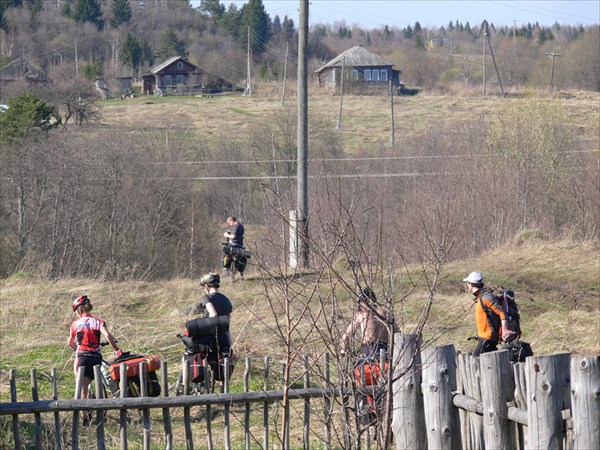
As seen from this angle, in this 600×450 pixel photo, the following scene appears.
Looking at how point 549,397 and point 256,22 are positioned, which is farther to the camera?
point 256,22

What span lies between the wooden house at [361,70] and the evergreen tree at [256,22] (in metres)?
16.4

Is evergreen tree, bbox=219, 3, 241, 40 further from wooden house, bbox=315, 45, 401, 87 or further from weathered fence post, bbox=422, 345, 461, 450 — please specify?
weathered fence post, bbox=422, 345, 461, 450

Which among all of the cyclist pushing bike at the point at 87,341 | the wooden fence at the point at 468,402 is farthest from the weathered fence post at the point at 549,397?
the cyclist pushing bike at the point at 87,341

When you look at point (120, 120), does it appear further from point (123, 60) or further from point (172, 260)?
point (123, 60)

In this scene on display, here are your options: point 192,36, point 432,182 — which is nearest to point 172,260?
point 432,182

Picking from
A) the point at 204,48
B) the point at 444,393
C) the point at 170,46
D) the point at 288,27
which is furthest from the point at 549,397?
the point at 288,27

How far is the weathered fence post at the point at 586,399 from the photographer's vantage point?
15.9ft

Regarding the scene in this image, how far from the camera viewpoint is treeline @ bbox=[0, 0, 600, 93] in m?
82.8

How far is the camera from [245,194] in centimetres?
4134

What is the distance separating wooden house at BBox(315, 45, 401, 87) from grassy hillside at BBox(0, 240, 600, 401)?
62.8 meters

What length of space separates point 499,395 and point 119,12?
11045cm

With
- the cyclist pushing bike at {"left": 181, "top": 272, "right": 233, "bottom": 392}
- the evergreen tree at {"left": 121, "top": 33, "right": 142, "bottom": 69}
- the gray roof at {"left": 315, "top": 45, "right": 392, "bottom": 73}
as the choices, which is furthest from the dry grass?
the cyclist pushing bike at {"left": 181, "top": 272, "right": 233, "bottom": 392}

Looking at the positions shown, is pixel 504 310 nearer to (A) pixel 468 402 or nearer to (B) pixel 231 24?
(A) pixel 468 402

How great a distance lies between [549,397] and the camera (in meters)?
5.02
